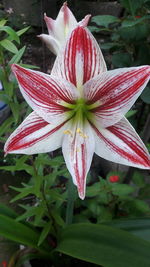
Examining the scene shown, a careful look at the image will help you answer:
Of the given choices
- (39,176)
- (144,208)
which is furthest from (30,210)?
(144,208)

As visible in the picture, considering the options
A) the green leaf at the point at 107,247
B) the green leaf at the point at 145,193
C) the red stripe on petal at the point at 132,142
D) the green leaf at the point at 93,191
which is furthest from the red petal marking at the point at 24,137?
the green leaf at the point at 145,193

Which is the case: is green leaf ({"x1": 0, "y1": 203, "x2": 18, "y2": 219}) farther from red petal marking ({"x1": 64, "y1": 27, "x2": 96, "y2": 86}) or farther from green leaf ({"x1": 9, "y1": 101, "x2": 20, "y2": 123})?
red petal marking ({"x1": 64, "y1": 27, "x2": 96, "y2": 86})

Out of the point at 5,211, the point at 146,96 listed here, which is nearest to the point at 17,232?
the point at 5,211

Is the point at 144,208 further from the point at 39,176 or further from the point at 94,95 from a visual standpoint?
the point at 94,95

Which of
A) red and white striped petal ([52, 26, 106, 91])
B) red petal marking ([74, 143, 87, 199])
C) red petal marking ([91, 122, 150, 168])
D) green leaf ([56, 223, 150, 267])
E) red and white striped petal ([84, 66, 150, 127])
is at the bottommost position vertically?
green leaf ([56, 223, 150, 267])

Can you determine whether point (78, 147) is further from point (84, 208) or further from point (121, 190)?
point (84, 208)

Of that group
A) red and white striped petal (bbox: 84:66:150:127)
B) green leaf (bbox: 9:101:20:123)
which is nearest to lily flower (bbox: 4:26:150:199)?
red and white striped petal (bbox: 84:66:150:127)

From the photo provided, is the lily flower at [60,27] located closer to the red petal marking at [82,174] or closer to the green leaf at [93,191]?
the red petal marking at [82,174]
